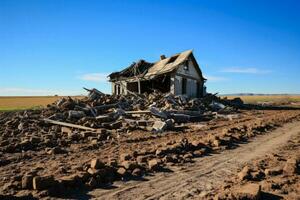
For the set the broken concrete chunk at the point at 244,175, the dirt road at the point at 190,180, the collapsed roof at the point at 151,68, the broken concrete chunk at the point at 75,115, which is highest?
the collapsed roof at the point at 151,68

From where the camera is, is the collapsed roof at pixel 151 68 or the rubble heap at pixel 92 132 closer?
the rubble heap at pixel 92 132

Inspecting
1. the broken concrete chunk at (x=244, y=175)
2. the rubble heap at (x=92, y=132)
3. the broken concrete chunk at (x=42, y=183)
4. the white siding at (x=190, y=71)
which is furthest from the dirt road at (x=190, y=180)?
the white siding at (x=190, y=71)

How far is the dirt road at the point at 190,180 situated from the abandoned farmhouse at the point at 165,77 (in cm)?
1933

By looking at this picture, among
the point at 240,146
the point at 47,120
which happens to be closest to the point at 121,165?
the point at 240,146

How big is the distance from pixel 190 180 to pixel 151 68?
1033 inches

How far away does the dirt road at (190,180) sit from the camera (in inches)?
201

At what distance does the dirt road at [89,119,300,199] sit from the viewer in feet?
16.8

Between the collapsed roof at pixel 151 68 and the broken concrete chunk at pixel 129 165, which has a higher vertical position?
the collapsed roof at pixel 151 68

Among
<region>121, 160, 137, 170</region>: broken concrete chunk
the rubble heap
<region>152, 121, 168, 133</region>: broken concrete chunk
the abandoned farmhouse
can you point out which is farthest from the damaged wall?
<region>121, 160, 137, 170</region>: broken concrete chunk

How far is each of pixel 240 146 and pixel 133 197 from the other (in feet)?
17.1

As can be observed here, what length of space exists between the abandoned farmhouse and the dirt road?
19325 mm

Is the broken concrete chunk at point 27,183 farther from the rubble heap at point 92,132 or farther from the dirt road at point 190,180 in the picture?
the dirt road at point 190,180

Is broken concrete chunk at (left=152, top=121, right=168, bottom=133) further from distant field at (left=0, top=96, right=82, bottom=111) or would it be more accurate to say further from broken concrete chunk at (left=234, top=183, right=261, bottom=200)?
distant field at (left=0, top=96, right=82, bottom=111)

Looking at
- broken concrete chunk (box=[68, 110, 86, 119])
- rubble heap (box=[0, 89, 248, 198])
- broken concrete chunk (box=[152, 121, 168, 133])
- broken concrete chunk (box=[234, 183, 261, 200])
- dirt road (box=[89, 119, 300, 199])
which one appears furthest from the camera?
broken concrete chunk (box=[68, 110, 86, 119])
